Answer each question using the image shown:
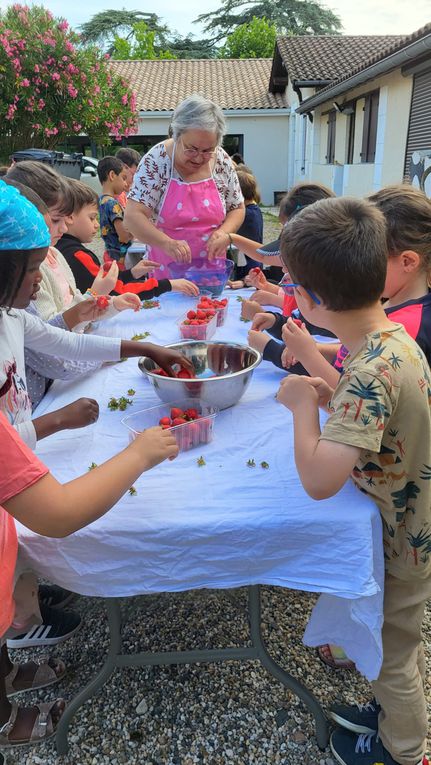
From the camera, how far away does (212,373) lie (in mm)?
1791

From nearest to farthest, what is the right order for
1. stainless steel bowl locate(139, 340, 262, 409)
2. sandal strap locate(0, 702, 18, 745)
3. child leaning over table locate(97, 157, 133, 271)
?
stainless steel bowl locate(139, 340, 262, 409) → sandal strap locate(0, 702, 18, 745) → child leaning over table locate(97, 157, 133, 271)

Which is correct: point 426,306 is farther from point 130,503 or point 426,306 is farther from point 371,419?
point 130,503

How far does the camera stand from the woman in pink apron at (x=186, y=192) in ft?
8.62

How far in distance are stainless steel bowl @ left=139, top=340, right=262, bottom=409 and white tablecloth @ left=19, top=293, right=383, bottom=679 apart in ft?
0.66

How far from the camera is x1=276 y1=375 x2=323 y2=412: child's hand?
117 cm

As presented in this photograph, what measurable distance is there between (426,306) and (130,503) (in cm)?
98

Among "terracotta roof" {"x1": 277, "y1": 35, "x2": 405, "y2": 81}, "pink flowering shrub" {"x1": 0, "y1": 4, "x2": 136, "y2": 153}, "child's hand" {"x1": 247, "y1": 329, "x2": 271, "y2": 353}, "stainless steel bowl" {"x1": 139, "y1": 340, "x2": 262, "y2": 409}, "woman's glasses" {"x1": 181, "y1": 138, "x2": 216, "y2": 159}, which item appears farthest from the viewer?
"terracotta roof" {"x1": 277, "y1": 35, "x2": 405, "y2": 81}

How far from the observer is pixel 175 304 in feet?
9.21

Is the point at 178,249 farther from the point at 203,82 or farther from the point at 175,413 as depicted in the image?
the point at 203,82

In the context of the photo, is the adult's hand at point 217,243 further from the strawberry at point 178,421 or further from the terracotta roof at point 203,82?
the terracotta roof at point 203,82

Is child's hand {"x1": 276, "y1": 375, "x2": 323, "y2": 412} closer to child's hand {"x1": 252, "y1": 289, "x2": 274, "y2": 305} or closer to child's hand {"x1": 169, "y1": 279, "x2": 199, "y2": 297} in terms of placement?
child's hand {"x1": 252, "y1": 289, "x2": 274, "y2": 305}

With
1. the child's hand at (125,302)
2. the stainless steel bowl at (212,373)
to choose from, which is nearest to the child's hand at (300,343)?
the stainless steel bowl at (212,373)

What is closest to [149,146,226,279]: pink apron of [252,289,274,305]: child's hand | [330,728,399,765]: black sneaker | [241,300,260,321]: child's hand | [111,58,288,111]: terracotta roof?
[252,289,274,305]: child's hand

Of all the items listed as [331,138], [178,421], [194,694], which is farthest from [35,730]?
[331,138]
